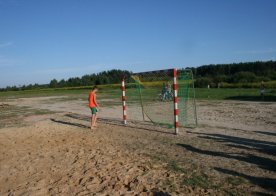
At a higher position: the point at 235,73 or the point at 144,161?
the point at 235,73

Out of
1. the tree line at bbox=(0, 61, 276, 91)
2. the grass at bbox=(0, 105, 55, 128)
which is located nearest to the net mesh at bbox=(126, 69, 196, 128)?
the grass at bbox=(0, 105, 55, 128)

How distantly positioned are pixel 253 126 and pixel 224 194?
6.79 m

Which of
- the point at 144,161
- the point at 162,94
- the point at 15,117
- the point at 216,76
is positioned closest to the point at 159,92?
the point at 162,94

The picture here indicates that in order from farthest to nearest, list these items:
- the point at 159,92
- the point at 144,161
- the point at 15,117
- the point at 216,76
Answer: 1. the point at 216,76
2. the point at 15,117
3. the point at 159,92
4. the point at 144,161

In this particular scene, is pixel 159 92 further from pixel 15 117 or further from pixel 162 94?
pixel 15 117

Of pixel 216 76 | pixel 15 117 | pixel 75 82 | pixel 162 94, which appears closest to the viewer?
pixel 162 94

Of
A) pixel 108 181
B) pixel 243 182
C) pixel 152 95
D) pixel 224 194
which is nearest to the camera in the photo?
pixel 224 194

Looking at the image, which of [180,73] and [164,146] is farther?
[180,73]

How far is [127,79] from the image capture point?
1485cm

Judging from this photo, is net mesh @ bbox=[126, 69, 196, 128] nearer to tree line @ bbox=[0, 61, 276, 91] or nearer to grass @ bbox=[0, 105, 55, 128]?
grass @ bbox=[0, 105, 55, 128]

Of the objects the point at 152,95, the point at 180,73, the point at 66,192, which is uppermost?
the point at 180,73

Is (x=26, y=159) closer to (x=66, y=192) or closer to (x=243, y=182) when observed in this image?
(x=66, y=192)

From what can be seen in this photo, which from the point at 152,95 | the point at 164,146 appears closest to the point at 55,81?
the point at 152,95

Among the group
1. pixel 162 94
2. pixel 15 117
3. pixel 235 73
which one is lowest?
pixel 15 117
